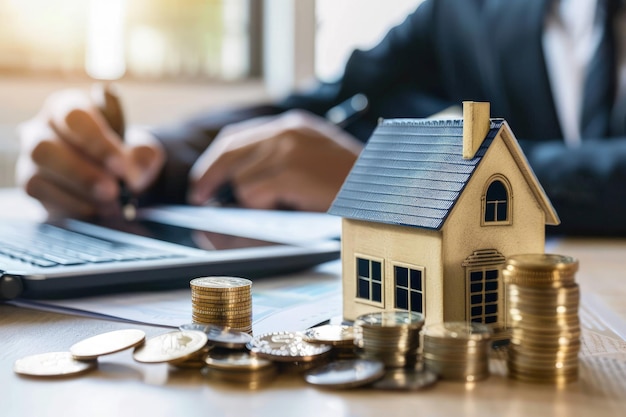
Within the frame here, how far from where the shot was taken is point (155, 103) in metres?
2.58

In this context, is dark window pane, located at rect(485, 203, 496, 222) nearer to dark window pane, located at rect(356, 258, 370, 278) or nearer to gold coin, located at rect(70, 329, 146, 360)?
dark window pane, located at rect(356, 258, 370, 278)

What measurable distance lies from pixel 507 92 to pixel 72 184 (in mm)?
997

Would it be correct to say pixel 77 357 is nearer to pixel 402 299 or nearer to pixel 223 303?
pixel 223 303

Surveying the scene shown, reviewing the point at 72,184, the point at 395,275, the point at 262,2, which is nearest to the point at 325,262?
the point at 395,275

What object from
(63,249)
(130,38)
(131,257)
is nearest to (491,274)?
(131,257)

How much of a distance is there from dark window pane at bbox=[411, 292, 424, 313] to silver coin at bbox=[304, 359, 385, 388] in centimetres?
8

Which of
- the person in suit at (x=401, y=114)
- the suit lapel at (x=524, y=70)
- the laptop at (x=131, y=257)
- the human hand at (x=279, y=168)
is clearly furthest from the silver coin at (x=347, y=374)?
the suit lapel at (x=524, y=70)

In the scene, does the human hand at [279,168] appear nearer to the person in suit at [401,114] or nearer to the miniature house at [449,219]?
the person in suit at [401,114]

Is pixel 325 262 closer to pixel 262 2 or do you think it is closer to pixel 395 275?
pixel 395 275

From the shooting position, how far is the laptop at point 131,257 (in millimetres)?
639

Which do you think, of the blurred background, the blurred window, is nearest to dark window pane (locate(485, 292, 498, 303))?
the blurred background

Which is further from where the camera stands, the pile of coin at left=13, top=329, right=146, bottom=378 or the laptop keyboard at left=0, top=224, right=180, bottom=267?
the laptop keyboard at left=0, top=224, right=180, bottom=267

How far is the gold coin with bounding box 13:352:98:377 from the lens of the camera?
0.44m

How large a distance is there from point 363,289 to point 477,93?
1300mm
